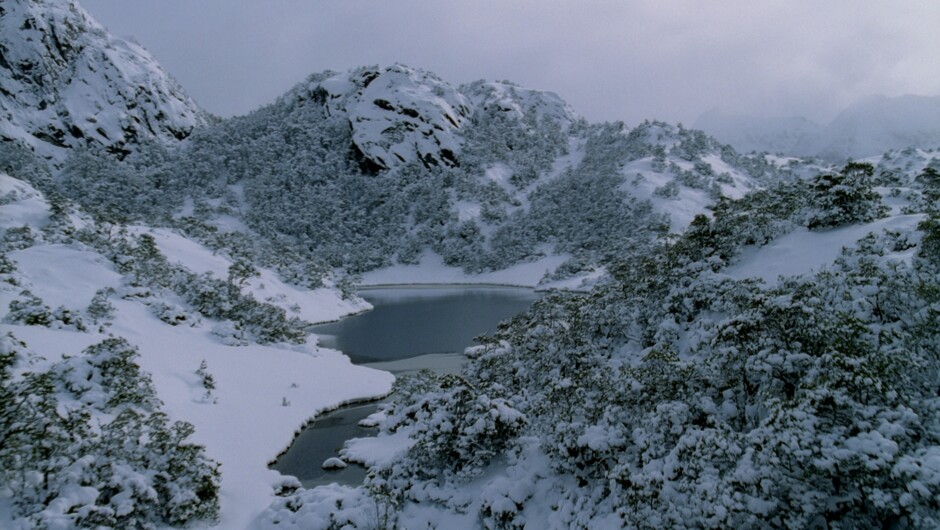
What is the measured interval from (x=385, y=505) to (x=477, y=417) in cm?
379

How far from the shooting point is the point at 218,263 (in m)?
47.3

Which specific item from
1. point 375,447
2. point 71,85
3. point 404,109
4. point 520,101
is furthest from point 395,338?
point 520,101

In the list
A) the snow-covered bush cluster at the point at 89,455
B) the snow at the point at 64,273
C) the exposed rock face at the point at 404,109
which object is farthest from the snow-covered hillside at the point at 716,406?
the exposed rock face at the point at 404,109

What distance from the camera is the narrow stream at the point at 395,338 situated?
21.3 meters

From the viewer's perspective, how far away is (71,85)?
13000 cm

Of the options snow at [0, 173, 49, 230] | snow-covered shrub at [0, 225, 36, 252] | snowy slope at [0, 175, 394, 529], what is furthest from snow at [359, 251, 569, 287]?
snow-covered shrub at [0, 225, 36, 252]

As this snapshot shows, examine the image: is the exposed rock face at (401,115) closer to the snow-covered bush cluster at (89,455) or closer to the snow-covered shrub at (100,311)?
the snow-covered shrub at (100,311)

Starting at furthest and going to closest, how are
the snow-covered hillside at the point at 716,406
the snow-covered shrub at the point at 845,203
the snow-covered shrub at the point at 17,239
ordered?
the snow-covered shrub at the point at 17,239
the snow-covered shrub at the point at 845,203
the snow-covered hillside at the point at 716,406

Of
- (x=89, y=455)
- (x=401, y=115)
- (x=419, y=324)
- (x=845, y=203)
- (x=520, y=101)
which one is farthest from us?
(x=520, y=101)

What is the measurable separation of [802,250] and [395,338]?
3503cm

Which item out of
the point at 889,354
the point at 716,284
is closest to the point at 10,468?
the point at 889,354

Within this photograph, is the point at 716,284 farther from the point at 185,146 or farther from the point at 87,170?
the point at 185,146

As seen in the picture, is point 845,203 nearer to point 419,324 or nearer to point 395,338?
point 395,338

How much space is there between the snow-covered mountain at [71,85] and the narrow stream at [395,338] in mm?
93821
